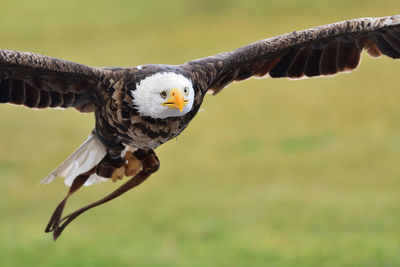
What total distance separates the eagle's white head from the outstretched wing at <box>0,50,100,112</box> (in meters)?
0.51

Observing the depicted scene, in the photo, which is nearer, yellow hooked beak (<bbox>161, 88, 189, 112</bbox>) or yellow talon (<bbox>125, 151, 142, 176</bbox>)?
yellow hooked beak (<bbox>161, 88, 189, 112</bbox>)

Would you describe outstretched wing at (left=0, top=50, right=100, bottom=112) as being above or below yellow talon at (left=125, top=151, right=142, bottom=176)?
above

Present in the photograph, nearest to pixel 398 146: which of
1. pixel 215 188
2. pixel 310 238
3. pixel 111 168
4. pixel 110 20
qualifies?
pixel 215 188

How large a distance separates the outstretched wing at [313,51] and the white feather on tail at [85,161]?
1.15 metres

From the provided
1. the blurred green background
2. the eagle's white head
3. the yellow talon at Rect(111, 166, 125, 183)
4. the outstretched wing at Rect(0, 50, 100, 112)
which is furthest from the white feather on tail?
the blurred green background

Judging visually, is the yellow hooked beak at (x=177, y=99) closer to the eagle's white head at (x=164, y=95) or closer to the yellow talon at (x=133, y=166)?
the eagle's white head at (x=164, y=95)

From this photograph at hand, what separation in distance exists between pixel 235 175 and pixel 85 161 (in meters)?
10.6

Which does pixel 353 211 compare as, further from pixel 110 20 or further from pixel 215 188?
pixel 110 20

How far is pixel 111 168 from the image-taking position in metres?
9.69

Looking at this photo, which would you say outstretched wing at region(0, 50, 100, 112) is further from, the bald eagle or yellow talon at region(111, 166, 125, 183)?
yellow talon at region(111, 166, 125, 183)

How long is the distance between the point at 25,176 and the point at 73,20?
13406 mm

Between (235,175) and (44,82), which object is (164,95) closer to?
(44,82)

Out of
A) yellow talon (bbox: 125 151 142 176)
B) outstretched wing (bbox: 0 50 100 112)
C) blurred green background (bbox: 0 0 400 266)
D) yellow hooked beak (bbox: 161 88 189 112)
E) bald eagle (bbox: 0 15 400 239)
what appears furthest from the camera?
blurred green background (bbox: 0 0 400 266)

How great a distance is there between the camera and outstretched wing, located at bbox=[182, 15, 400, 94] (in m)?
9.65
